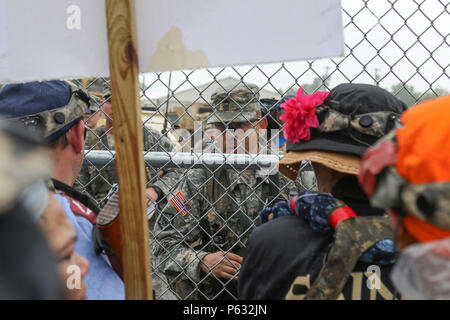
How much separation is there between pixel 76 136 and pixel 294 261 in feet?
2.76

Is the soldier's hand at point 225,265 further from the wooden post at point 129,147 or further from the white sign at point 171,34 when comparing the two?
the white sign at point 171,34

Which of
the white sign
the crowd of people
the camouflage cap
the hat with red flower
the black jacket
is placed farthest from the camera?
the camouflage cap

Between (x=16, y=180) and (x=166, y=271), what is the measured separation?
108 inches

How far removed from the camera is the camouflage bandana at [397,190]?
2.70ft

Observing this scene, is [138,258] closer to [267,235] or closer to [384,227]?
[267,235]

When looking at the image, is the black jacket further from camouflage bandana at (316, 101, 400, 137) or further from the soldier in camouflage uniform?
the soldier in camouflage uniform

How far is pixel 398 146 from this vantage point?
0.90m

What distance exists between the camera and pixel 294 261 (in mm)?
1410

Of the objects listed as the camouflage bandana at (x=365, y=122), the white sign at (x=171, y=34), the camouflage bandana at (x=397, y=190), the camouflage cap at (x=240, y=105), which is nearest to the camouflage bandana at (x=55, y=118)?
the white sign at (x=171, y=34)

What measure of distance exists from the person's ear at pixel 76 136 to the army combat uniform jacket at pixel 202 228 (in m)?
1.44

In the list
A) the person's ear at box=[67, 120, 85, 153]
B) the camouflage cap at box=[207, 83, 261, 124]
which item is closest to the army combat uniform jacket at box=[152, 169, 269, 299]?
the camouflage cap at box=[207, 83, 261, 124]

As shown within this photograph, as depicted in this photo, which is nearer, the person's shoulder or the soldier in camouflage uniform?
the person's shoulder

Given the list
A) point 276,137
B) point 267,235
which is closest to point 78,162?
point 267,235

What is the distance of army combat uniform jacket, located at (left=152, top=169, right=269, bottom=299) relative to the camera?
3131 mm
